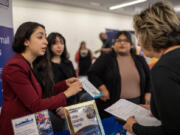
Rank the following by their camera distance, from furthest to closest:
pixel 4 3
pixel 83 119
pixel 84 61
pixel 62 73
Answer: pixel 84 61 < pixel 62 73 < pixel 4 3 < pixel 83 119

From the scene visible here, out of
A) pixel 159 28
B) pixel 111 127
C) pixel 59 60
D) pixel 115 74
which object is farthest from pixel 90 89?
pixel 59 60

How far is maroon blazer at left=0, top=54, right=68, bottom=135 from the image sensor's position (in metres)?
1.04

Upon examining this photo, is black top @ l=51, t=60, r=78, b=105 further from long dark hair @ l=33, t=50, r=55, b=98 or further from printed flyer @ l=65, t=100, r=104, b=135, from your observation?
printed flyer @ l=65, t=100, r=104, b=135

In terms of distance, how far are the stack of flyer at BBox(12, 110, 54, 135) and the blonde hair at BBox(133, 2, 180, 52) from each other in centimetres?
63

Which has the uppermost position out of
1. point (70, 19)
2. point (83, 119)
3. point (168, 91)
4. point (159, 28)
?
point (70, 19)

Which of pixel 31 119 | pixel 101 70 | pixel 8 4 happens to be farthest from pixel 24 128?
pixel 8 4

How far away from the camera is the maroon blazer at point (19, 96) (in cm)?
104

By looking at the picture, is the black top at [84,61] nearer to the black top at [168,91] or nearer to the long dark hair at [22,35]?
the long dark hair at [22,35]

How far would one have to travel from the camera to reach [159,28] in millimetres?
797

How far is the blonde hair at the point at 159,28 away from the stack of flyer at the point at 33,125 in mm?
629

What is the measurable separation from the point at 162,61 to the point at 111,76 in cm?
124

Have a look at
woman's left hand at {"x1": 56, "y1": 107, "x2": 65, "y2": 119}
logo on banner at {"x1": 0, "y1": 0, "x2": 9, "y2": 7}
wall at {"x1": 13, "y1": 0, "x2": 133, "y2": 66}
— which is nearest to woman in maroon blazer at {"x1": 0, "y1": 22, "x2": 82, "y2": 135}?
woman's left hand at {"x1": 56, "y1": 107, "x2": 65, "y2": 119}

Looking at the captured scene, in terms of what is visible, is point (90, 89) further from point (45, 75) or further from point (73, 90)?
point (45, 75)

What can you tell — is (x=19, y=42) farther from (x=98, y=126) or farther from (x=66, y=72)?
(x=66, y=72)
